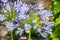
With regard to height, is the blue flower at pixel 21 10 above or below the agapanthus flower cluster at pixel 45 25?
above

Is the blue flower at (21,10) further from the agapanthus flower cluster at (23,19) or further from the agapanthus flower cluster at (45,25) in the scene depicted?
the agapanthus flower cluster at (45,25)

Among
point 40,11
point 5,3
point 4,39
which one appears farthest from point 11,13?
point 4,39

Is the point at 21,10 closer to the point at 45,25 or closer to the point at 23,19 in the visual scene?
the point at 23,19

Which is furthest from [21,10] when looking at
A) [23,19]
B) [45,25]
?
[45,25]

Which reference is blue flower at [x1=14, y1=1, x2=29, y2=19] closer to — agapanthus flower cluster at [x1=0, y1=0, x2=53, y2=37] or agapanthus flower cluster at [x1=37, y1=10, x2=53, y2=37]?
agapanthus flower cluster at [x1=0, y1=0, x2=53, y2=37]

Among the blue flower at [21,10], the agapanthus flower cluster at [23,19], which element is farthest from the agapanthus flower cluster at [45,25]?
the blue flower at [21,10]

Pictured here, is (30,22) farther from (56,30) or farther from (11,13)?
(56,30)

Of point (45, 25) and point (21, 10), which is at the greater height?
point (21, 10)

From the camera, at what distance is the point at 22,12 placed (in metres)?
1.38

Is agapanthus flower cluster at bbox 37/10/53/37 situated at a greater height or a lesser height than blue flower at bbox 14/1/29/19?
lesser

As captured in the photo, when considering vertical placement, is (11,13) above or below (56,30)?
above

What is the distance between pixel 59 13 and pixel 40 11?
1.64 feet

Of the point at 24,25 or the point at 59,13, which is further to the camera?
the point at 59,13

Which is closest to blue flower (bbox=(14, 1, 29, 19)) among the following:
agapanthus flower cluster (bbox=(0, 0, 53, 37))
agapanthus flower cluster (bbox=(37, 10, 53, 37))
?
agapanthus flower cluster (bbox=(0, 0, 53, 37))
